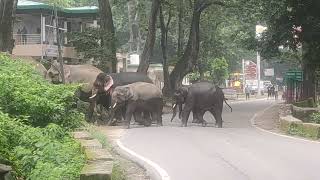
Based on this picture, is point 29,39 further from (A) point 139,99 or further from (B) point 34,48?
(A) point 139,99

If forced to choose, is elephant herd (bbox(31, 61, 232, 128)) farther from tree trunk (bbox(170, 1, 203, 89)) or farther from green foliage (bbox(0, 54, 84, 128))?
tree trunk (bbox(170, 1, 203, 89))

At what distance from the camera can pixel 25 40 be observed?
143 feet

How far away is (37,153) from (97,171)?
1.38 m

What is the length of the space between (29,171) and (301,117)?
15.6 metres

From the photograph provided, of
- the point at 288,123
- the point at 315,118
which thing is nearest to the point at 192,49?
the point at 315,118

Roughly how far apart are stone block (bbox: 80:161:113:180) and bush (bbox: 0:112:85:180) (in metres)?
0.17

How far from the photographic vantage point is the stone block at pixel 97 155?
8.73 metres

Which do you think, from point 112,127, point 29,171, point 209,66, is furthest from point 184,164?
point 209,66

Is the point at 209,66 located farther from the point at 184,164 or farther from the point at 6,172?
the point at 6,172

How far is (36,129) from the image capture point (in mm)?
9969

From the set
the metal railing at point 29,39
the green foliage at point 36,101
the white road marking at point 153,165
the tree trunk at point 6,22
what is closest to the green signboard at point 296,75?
the metal railing at point 29,39

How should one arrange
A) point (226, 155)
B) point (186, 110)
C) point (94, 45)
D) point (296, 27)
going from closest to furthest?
point (226, 155)
point (186, 110)
point (296, 27)
point (94, 45)

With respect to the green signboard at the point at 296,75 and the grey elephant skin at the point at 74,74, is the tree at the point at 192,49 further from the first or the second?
the grey elephant skin at the point at 74,74

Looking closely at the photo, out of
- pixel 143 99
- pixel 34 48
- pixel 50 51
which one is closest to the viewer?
→ pixel 143 99
